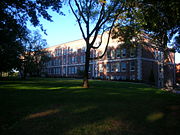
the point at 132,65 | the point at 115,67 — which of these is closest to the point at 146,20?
the point at 132,65

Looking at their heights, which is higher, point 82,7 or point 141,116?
point 82,7

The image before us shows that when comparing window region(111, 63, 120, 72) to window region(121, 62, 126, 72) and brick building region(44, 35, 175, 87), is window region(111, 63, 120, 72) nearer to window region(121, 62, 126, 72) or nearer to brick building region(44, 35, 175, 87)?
brick building region(44, 35, 175, 87)

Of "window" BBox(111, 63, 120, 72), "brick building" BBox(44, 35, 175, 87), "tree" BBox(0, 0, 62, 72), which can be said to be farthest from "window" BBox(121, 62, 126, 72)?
"tree" BBox(0, 0, 62, 72)

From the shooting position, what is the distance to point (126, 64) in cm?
3734

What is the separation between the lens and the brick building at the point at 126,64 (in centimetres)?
3469

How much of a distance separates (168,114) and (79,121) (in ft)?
12.0

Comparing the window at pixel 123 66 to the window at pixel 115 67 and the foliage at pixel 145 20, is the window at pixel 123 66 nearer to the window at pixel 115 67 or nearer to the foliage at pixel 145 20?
the window at pixel 115 67

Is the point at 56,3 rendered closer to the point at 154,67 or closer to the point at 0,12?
the point at 0,12

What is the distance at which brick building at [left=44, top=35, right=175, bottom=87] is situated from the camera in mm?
34688

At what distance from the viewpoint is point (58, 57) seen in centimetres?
6234

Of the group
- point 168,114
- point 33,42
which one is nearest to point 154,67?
point 33,42

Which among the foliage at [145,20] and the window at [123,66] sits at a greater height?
the foliage at [145,20]

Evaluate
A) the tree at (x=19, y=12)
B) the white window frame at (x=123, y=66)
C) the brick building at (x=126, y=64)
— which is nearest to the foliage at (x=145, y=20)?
the tree at (x=19, y=12)

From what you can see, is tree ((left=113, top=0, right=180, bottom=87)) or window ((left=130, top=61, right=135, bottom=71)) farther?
window ((left=130, top=61, right=135, bottom=71))
